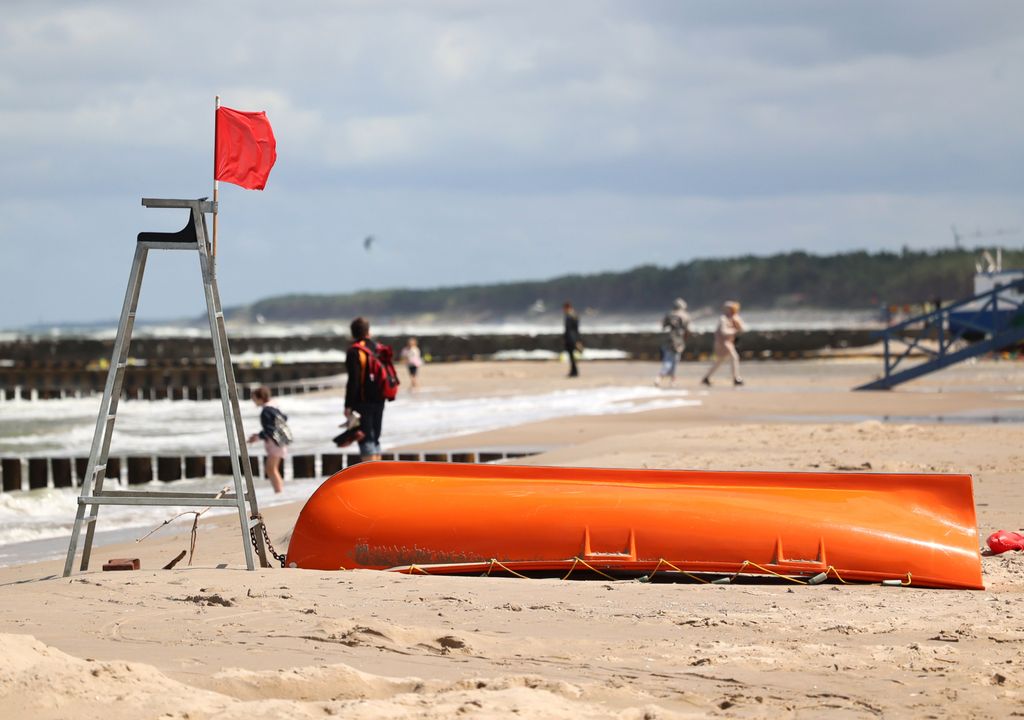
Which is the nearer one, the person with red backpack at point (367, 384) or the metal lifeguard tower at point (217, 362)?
the metal lifeguard tower at point (217, 362)

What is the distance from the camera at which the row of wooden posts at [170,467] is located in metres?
15.1

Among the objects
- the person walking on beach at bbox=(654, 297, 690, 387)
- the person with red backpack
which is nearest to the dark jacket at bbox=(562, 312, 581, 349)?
the person walking on beach at bbox=(654, 297, 690, 387)

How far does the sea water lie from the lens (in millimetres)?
12492

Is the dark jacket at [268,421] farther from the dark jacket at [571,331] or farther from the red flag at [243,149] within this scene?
the dark jacket at [571,331]

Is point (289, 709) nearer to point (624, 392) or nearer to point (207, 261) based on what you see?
point (207, 261)

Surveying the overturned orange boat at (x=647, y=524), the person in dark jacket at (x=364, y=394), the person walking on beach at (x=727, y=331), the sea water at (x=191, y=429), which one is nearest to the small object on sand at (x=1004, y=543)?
the overturned orange boat at (x=647, y=524)

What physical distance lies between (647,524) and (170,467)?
927 cm

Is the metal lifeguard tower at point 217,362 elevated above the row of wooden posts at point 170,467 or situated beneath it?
elevated above

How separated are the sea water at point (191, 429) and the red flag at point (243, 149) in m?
4.21

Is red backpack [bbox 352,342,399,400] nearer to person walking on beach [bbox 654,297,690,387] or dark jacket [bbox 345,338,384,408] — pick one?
dark jacket [bbox 345,338,384,408]

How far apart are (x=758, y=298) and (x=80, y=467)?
5109 inches

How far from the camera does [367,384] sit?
11820 millimetres

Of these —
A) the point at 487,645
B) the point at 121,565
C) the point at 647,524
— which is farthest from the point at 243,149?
the point at 487,645

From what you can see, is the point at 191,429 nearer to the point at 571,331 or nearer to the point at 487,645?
the point at 571,331
